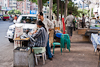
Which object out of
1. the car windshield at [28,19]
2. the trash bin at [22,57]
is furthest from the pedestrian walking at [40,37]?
the car windshield at [28,19]

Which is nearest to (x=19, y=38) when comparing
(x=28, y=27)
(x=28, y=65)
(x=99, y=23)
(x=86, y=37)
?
(x=28, y=65)

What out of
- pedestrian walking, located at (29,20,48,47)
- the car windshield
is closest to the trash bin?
pedestrian walking, located at (29,20,48,47)

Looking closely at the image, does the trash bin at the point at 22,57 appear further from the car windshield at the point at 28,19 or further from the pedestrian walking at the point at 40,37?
the car windshield at the point at 28,19

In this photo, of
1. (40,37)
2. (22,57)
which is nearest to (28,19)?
(40,37)

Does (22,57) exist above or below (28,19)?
below

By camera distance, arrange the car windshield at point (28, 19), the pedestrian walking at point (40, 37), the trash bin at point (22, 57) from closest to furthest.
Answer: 1. the trash bin at point (22, 57)
2. the pedestrian walking at point (40, 37)
3. the car windshield at point (28, 19)

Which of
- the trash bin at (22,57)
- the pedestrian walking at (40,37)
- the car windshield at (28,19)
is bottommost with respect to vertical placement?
the trash bin at (22,57)

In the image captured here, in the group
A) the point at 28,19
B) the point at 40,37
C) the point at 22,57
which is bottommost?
the point at 22,57

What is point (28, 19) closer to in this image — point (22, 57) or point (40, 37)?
point (40, 37)

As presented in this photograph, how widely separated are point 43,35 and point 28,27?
411 cm

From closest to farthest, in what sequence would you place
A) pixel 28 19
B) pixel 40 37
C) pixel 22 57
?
pixel 22 57, pixel 40 37, pixel 28 19

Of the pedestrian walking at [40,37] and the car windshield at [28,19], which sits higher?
the car windshield at [28,19]

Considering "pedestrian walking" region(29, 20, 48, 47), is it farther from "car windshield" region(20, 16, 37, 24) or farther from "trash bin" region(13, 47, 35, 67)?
"car windshield" region(20, 16, 37, 24)

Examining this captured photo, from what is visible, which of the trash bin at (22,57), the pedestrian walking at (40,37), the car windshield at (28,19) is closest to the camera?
the trash bin at (22,57)
